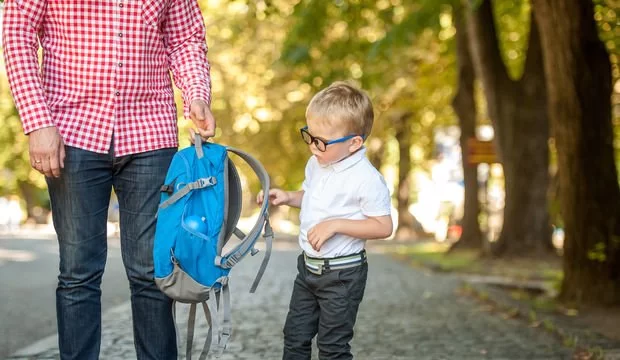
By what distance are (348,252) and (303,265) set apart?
0.73 feet

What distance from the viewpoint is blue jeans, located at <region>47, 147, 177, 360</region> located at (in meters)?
4.34

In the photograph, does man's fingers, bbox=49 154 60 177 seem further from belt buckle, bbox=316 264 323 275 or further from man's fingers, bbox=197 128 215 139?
belt buckle, bbox=316 264 323 275

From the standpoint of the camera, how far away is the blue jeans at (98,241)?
4340mm

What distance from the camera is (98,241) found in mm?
4430

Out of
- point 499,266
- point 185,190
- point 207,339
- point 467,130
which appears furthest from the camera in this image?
point 467,130

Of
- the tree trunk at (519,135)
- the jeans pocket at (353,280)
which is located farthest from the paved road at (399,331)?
the tree trunk at (519,135)

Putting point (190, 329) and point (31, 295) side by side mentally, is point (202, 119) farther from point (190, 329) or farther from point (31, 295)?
point (31, 295)

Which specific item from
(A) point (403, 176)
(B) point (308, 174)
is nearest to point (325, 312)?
(B) point (308, 174)

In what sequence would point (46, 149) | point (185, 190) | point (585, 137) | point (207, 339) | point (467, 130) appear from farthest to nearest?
1. point (467, 130)
2. point (585, 137)
3. point (207, 339)
4. point (185, 190)
5. point (46, 149)

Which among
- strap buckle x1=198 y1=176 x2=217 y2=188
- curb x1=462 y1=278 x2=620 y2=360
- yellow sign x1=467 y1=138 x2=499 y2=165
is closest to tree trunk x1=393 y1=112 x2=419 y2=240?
yellow sign x1=467 y1=138 x2=499 y2=165

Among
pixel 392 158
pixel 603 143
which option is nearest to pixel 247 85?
pixel 392 158

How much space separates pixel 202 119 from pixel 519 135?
620 inches

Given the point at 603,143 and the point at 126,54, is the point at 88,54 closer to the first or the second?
the point at 126,54

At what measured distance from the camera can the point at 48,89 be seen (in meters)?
4.39
